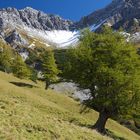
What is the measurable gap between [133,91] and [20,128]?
61.8 feet

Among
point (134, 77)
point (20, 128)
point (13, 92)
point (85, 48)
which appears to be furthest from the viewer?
point (13, 92)

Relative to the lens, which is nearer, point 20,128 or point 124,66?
point 20,128

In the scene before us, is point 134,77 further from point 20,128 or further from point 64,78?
point 20,128

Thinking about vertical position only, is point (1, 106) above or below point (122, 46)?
below

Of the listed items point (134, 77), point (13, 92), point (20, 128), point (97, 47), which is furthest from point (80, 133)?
point (13, 92)

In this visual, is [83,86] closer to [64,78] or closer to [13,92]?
[64,78]

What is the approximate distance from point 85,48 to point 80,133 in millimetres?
16374

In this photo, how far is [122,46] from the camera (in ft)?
133

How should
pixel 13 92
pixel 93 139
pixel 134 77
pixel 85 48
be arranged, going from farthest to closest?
pixel 13 92, pixel 85 48, pixel 134 77, pixel 93 139

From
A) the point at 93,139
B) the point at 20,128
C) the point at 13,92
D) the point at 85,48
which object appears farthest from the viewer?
the point at 13,92

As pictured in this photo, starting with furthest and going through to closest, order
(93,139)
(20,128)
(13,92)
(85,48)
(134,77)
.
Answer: (13,92)
(85,48)
(134,77)
(93,139)
(20,128)

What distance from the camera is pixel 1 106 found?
2684 centimetres

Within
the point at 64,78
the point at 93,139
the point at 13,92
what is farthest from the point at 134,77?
the point at 13,92

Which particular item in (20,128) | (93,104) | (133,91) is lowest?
(20,128)
